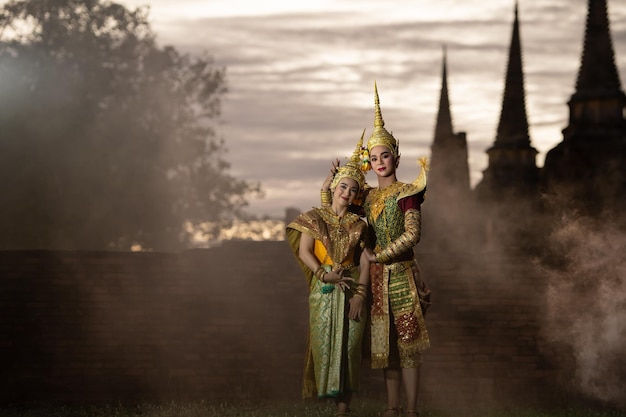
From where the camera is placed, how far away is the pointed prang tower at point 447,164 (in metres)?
31.1

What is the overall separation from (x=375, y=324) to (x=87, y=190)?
1961cm

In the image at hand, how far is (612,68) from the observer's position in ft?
84.0

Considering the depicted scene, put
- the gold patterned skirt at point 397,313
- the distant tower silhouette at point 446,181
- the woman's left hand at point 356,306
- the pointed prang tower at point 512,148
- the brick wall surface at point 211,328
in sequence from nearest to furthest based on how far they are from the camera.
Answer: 1. the woman's left hand at point 356,306
2. the gold patterned skirt at point 397,313
3. the brick wall surface at point 211,328
4. the distant tower silhouette at point 446,181
5. the pointed prang tower at point 512,148

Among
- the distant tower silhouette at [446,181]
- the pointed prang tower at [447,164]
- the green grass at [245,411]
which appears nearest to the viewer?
the green grass at [245,411]

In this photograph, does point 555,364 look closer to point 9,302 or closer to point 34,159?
point 9,302

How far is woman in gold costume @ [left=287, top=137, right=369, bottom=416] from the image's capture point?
8.44 metres

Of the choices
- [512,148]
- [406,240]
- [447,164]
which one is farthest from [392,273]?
[447,164]

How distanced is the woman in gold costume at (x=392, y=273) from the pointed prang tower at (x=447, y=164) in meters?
21.3

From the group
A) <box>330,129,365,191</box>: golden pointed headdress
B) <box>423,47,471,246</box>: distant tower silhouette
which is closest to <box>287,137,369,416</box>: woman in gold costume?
<box>330,129,365,191</box>: golden pointed headdress

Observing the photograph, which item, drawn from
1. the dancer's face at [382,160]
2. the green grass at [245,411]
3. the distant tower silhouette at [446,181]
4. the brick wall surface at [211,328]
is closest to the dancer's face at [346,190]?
the dancer's face at [382,160]

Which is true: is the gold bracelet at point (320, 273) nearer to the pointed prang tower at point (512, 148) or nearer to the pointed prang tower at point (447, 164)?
the pointed prang tower at point (512, 148)

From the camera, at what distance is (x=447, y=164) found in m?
32.5

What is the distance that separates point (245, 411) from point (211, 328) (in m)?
1.78

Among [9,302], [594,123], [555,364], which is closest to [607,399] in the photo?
[555,364]
